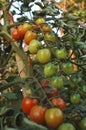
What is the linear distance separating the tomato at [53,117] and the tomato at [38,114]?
0.02 meters

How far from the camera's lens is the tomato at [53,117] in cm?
95

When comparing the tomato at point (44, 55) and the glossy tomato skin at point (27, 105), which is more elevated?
the tomato at point (44, 55)

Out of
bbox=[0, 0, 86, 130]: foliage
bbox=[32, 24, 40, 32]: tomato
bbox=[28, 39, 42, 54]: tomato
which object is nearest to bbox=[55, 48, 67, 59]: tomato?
bbox=[0, 0, 86, 130]: foliage

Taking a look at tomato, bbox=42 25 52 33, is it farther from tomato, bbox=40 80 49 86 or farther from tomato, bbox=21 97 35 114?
tomato, bbox=21 97 35 114

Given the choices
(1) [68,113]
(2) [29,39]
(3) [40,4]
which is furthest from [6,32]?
(1) [68,113]

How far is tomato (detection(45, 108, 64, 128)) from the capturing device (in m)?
0.95

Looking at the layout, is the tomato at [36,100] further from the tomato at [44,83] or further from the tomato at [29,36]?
the tomato at [29,36]

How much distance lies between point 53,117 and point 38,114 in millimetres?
50

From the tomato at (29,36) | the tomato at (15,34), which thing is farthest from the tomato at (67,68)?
the tomato at (15,34)

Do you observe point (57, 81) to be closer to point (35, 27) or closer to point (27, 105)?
point (27, 105)

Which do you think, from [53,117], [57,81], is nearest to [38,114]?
[53,117]

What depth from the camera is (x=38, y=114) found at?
0.98 metres

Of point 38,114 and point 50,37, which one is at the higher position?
point 50,37

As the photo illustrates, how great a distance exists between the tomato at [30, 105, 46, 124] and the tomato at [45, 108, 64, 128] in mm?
16
